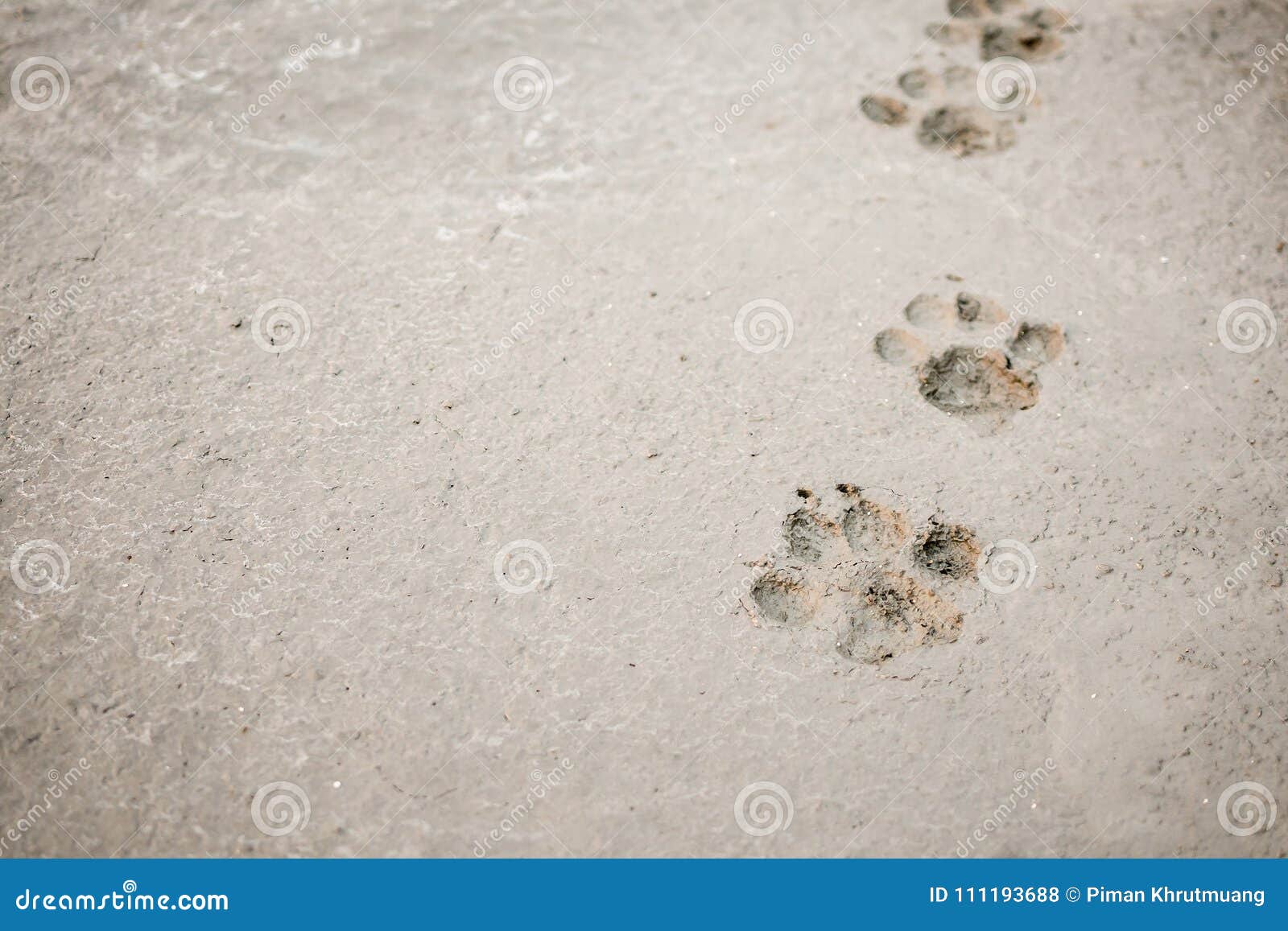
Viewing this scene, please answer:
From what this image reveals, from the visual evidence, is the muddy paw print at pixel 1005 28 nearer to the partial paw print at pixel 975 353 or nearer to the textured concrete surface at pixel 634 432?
the textured concrete surface at pixel 634 432

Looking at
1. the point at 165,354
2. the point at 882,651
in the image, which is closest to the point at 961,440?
the point at 882,651

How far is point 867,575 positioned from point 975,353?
2.95 feet

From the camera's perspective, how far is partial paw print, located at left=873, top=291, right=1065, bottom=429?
9.69ft

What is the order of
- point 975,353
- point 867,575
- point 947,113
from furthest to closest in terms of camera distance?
point 947,113 → point 975,353 → point 867,575

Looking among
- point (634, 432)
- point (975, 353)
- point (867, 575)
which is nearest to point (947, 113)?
point (975, 353)

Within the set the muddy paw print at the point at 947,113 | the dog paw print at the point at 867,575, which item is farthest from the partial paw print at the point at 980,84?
the dog paw print at the point at 867,575

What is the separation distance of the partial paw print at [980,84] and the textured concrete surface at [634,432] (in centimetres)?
3

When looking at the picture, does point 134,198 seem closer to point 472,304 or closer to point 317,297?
point 317,297

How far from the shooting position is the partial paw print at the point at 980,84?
11.8ft

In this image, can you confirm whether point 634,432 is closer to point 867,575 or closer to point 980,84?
point 867,575

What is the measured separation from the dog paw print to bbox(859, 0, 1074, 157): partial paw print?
1.61 metres

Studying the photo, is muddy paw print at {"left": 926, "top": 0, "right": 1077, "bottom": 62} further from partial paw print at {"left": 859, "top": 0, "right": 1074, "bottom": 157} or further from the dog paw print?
the dog paw print

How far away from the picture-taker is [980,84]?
12.2 feet

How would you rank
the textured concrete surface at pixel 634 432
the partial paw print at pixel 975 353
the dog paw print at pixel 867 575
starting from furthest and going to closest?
1. the partial paw print at pixel 975 353
2. the dog paw print at pixel 867 575
3. the textured concrete surface at pixel 634 432
